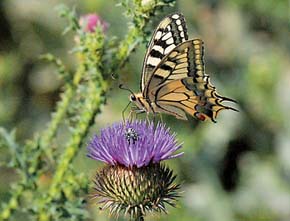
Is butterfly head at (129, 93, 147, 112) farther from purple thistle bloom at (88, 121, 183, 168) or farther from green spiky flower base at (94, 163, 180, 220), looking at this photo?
green spiky flower base at (94, 163, 180, 220)

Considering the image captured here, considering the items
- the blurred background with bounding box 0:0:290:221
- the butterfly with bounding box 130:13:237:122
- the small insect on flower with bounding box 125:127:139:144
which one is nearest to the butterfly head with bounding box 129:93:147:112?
the butterfly with bounding box 130:13:237:122

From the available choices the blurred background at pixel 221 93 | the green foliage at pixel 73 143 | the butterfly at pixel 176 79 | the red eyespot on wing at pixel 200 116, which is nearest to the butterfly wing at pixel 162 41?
the butterfly at pixel 176 79

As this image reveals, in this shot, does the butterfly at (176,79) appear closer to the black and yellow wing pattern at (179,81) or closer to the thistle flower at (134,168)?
the black and yellow wing pattern at (179,81)

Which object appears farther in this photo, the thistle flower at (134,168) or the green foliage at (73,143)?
the green foliage at (73,143)

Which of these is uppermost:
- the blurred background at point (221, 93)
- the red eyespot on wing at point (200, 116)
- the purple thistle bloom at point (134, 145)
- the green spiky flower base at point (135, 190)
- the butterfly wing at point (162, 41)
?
the blurred background at point (221, 93)

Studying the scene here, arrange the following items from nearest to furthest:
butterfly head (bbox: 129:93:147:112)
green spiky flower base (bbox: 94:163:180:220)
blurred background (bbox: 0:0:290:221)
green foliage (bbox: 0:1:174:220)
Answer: green spiky flower base (bbox: 94:163:180:220), butterfly head (bbox: 129:93:147:112), green foliage (bbox: 0:1:174:220), blurred background (bbox: 0:0:290:221)

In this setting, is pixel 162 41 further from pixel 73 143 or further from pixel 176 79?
pixel 73 143

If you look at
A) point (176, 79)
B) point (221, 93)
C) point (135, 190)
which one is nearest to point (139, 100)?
point (176, 79)
